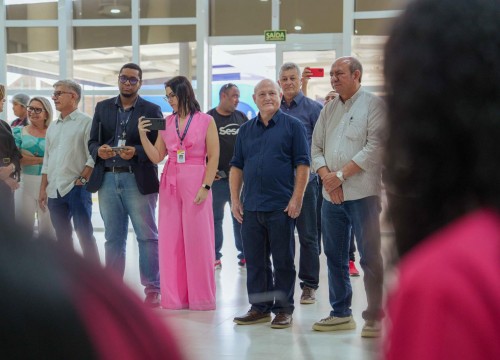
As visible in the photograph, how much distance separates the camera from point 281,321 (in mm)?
4414

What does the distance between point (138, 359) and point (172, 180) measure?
14.8 ft

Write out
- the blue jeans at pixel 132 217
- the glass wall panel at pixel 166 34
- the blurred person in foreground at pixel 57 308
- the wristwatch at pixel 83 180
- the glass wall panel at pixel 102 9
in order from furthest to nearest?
1. the glass wall panel at pixel 102 9
2. the glass wall panel at pixel 166 34
3. the wristwatch at pixel 83 180
4. the blue jeans at pixel 132 217
5. the blurred person in foreground at pixel 57 308

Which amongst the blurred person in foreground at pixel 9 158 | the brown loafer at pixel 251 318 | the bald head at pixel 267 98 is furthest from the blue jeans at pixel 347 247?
the blurred person in foreground at pixel 9 158

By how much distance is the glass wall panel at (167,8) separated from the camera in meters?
10.6

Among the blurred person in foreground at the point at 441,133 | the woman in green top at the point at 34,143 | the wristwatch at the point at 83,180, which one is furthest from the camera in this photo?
the woman in green top at the point at 34,143

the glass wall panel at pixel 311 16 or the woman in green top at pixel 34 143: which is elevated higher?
the glass wall panel at pixel 311 16

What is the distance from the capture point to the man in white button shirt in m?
4.10

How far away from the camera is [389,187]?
38.2 inches

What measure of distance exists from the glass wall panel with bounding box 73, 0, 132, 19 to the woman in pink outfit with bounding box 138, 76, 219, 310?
6367 millimetres

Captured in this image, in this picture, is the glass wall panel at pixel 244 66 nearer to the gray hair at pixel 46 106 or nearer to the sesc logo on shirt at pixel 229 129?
the sesc logo on shirt at pixel 229 129

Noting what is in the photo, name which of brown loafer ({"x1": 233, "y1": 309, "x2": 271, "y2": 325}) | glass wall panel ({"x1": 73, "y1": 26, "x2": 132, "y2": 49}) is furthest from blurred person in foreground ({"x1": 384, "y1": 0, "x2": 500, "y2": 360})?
glass wall panel ({"x1": 73, "y1": 26, "x2": 132, "y2": 49})

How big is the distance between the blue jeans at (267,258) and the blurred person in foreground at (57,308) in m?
3.98

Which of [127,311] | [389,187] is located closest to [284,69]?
[389,187]

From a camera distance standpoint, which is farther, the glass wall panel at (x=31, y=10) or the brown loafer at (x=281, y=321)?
the glass wall panel at (x=31, y=10)
